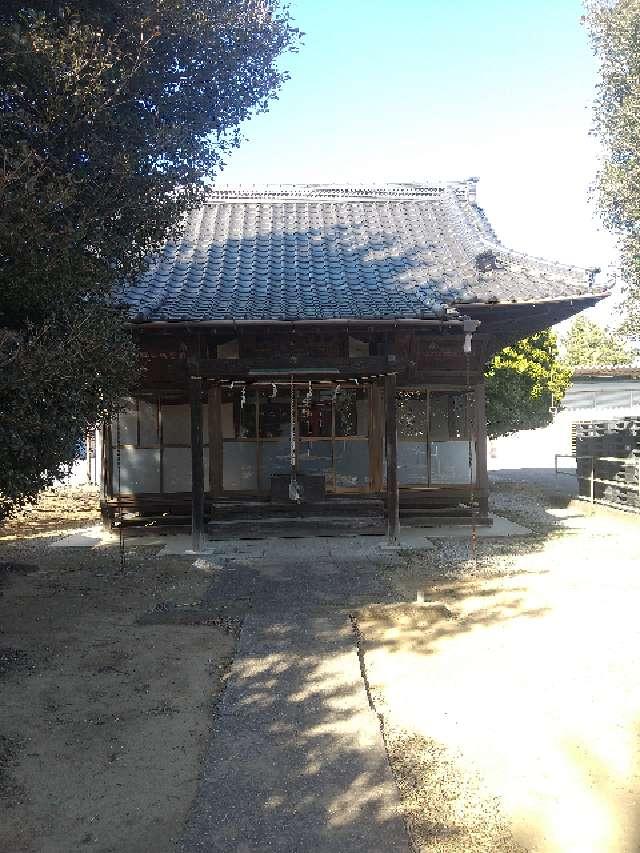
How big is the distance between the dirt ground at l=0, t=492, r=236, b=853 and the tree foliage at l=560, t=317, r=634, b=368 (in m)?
45.3

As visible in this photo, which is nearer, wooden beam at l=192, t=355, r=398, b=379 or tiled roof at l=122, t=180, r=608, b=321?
wooden beam at l=192, t=355, r=398, b=379

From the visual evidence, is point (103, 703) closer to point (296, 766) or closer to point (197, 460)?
point (296, 766)

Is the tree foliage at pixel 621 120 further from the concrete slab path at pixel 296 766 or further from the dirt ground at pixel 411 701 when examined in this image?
the concrete slab path at pixel 296 766

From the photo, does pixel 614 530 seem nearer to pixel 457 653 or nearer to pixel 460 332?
pixel 460 332

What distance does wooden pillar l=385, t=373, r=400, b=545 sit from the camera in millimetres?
9000

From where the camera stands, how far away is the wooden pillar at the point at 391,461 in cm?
900

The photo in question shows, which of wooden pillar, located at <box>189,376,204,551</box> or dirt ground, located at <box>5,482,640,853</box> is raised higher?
wooden pillar, located at <box>189,376,204,551</box>

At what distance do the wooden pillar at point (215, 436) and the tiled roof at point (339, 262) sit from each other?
1.82 meters

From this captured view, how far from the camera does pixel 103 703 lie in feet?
13.5

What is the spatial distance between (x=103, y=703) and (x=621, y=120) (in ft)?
56.2

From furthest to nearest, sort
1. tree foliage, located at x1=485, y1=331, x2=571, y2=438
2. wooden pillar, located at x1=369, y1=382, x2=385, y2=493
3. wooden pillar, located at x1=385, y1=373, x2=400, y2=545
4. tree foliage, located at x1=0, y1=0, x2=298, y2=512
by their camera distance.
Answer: tree foliage, located at x1=485, y1=331, x2=571, y2=438
wooden pillar, located at x1=369, y1=382, x2=385, y2=493
wooden pillar, located at x1=385, y1=373, x2=400, y2=545
tree foliage, located at x1=0, y1=0, x2=298, y2=512

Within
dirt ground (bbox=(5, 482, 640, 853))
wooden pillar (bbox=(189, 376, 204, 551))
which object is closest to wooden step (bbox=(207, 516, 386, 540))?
wooden pillar (bbox=(189, 376, 204, 551))

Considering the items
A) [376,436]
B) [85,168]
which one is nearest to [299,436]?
[376,436]

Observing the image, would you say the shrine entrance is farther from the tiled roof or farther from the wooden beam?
the tiled roof
